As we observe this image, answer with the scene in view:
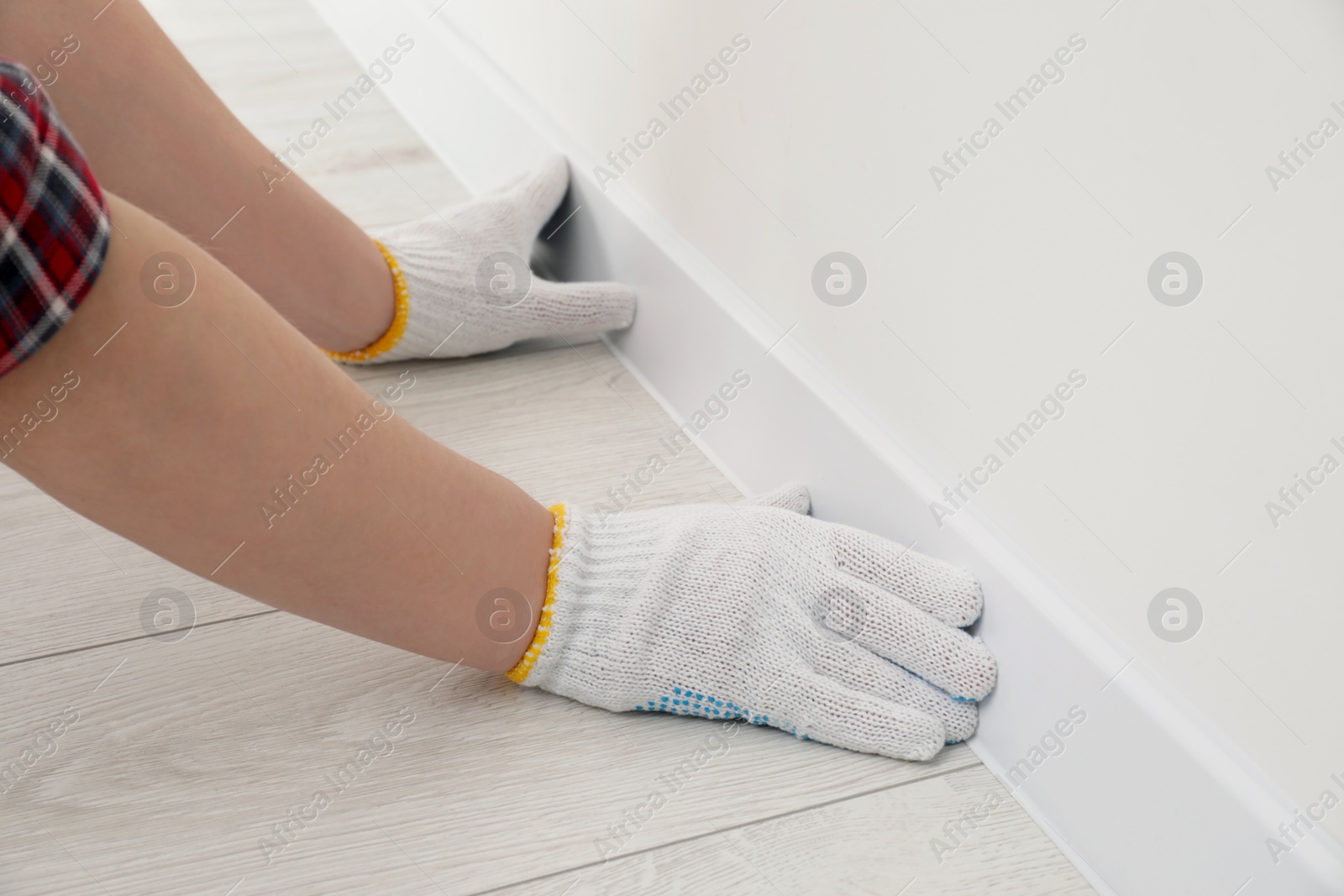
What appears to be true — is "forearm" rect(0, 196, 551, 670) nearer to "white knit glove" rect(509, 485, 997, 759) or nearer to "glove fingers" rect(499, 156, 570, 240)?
"white knit glove" rect(509, 485, 997, 759)

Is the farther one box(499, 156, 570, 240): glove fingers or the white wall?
box(499, 156, 570, 240): glove fingers

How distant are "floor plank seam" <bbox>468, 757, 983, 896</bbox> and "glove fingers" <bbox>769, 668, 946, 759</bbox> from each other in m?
0.01

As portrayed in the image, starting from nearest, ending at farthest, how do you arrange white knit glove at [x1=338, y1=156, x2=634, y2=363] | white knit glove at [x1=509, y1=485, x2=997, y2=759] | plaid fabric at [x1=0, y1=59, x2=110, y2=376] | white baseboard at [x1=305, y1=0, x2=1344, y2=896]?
plaid fabric at [x1=0, y1=59, x2=110, y2=376], white baseboard at [x1=305, y1=0, x2=1344, y2=896], white knit glove at [x1=509, y1=485, x2=997, y2=759], white knit glove at [x1=338, y1=156, x2=634, y2=363]

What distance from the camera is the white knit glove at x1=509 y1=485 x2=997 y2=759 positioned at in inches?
22.0

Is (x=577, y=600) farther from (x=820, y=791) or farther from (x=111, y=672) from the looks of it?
(x=111, y=672)

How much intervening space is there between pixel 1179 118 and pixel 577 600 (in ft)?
1.24

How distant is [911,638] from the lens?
564 mm

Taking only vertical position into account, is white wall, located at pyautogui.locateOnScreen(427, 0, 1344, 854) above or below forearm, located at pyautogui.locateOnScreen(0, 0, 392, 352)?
above

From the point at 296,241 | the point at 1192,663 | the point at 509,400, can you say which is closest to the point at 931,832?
the point at 1192,663

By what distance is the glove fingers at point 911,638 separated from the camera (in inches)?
22.0

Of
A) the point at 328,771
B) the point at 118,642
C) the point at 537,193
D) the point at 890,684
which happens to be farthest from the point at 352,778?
the point at 537,193

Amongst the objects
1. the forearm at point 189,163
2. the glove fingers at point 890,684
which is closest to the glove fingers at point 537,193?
the forearm at point 189,163

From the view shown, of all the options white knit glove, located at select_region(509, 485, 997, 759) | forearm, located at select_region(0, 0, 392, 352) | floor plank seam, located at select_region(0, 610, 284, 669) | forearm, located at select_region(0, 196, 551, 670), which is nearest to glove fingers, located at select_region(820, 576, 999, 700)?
white knit glove, located at select_region(509, 485, 997, 759)

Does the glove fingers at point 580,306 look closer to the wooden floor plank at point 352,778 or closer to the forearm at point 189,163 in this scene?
the forearm at point 189,163
